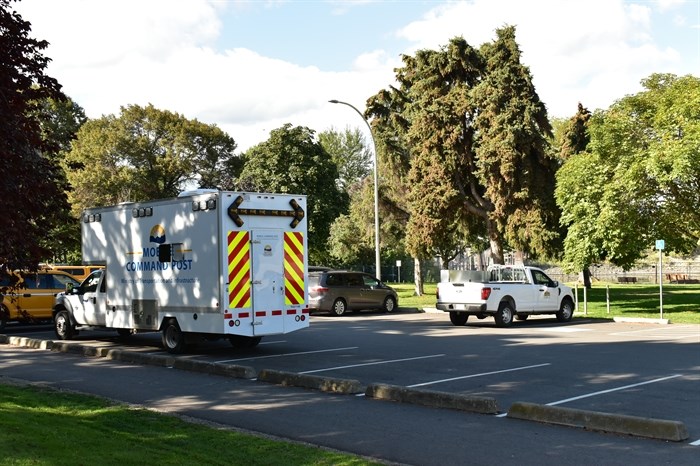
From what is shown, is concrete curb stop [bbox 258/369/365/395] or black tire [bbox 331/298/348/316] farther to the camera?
black tire [bbox 331/298/348/316]

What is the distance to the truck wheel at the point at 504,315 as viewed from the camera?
76.8 ft

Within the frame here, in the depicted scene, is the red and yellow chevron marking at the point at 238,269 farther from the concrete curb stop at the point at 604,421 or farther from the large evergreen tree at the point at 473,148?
the large evergreen tree at the point at 473,148

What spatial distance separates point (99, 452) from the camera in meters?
Answer: 6.95

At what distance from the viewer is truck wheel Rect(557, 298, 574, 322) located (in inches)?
1010

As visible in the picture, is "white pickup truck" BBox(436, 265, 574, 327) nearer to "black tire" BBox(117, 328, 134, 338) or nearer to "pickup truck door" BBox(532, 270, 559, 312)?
"pickup truck door" BBox(532, 270, 559, 312)

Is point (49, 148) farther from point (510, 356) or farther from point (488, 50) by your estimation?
point (488, 50)

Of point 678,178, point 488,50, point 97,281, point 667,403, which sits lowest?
point 667,403

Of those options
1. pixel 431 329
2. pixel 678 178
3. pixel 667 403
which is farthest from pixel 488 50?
pixel 667 403

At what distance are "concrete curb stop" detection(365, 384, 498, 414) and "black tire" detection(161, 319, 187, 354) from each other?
644 centimetres

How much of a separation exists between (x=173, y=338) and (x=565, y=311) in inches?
567

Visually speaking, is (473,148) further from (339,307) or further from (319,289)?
(319,289)

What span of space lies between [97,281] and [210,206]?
5.04m

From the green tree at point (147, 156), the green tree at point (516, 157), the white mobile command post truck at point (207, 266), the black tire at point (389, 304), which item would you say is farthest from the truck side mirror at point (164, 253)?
the green tree at point (147, 156)

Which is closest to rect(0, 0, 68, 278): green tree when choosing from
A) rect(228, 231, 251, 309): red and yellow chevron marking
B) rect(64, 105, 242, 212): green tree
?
rect(228, 231, 251, 309): red and yellow chevron marking
